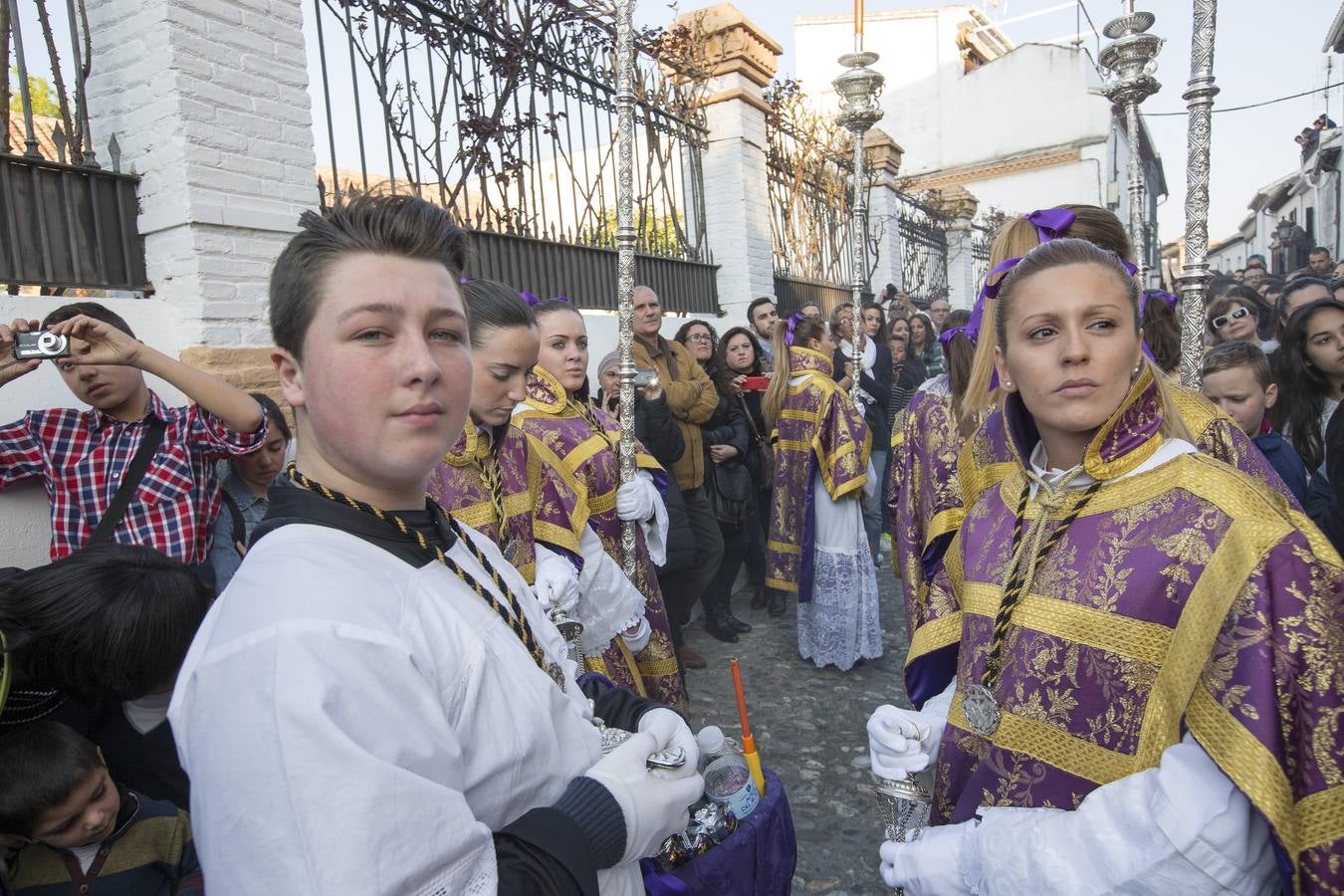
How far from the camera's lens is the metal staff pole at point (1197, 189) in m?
2.69

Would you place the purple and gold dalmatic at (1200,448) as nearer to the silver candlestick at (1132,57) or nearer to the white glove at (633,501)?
the white glove at (633,501)

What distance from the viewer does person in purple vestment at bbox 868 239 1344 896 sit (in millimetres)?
1252

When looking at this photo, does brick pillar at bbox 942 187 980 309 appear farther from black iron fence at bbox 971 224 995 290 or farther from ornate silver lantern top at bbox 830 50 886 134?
ornate silver lantern top at bbox 830 50 886 134

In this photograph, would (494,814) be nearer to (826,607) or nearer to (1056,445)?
(1056,445)

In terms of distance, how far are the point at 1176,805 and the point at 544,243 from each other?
5.70 m

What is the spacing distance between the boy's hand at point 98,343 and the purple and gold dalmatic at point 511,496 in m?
1.08

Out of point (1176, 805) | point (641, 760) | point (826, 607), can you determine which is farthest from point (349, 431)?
point (826, 607)

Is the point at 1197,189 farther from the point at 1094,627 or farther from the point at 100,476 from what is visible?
the point at 100,476

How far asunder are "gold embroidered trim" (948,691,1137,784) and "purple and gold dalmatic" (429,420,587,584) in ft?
5.55

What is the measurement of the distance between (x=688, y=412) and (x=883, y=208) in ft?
27.7

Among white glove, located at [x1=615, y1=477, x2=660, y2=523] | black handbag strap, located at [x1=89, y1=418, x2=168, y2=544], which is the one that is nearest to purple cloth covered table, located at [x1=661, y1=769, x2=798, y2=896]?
white glove, located at [x1=615, y1=477, x2=660, y2=523]

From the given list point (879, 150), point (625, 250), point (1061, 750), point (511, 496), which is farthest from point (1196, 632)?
point (879, 150)

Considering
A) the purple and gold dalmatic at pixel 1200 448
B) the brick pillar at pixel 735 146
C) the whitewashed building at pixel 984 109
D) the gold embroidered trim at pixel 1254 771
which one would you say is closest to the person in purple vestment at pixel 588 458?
the purple and gold dalmatic at pixel 1200 448

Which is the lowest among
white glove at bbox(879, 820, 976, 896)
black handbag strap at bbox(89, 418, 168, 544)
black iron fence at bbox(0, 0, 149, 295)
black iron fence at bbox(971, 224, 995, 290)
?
white glove at bbox(879, 820, 976, 896)
